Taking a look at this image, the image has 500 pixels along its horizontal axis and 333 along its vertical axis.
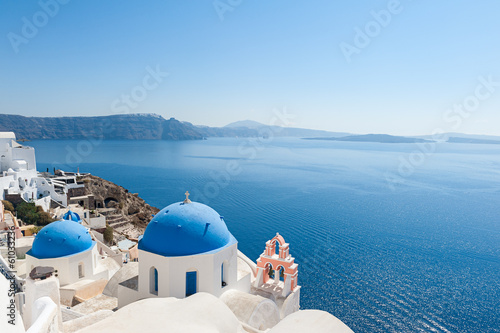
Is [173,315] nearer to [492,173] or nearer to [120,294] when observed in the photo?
[120,294]

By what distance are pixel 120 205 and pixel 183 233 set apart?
39.3m

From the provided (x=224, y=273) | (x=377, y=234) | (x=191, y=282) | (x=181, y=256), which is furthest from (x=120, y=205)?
(x=181, y=256)

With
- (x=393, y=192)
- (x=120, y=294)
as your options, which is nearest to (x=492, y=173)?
(x=393, y=192)

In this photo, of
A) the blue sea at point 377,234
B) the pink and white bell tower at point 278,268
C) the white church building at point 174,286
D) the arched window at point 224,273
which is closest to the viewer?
the white church building at point 174,286

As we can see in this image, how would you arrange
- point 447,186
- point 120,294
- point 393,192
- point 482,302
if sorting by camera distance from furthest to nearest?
point 447,186, point 393,192, point 482,302, point 120,294

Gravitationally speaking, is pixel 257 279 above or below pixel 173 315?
below

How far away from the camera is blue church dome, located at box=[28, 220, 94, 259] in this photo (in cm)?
1448

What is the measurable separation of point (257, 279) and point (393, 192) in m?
50.9

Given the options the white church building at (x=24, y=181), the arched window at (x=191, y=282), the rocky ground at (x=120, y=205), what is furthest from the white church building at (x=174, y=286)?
the rocky ground at (x=120, y=205)

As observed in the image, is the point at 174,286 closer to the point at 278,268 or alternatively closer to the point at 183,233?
the point at 183,233

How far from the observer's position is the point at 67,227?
15102 millimetres

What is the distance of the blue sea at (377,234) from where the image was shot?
22953mm

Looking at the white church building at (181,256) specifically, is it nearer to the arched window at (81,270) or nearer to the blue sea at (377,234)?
the arched window at (81,270)

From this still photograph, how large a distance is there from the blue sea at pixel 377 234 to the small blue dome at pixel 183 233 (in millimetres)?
15060
